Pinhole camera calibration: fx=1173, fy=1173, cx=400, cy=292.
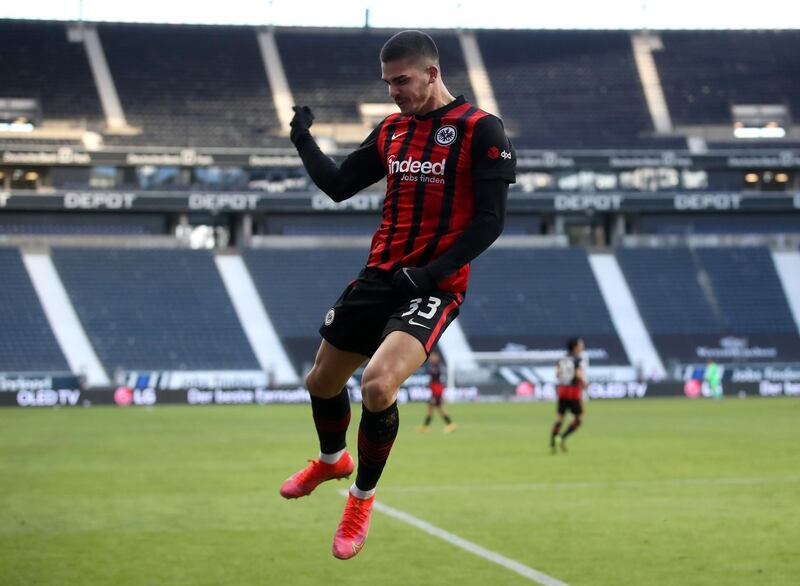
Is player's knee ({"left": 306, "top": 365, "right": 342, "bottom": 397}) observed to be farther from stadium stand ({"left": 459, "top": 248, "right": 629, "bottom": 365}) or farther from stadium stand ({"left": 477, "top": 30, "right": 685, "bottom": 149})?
stadium stand ({"left": 477, "top": 30, "right": 685, "bottom": 149})

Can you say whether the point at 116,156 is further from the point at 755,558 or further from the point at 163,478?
the point at 755,558

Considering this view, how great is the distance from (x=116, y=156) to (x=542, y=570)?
1734 inches

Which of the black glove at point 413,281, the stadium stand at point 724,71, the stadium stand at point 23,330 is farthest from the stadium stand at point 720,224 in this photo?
the black glove at point 413,281

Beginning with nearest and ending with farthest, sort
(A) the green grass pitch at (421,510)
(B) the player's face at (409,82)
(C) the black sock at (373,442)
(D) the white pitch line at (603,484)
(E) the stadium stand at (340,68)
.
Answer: (B) the player's face at (409,82)
(C) the black sock at (373,442)
(A) the green grass pitch at (421,510)
(D) the white pitch line at (603,484)
(E) the stadium stand at (340,68)

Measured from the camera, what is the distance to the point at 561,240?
5297cm

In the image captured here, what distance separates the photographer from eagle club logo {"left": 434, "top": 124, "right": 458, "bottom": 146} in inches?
228

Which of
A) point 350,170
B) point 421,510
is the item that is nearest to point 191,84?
point 421,510

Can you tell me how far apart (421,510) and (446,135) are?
6806mm

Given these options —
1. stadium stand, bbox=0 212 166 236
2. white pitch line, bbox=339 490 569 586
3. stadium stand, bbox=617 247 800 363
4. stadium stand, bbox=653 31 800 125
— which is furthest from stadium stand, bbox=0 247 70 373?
white pitch line, bbox=339 490 569 586

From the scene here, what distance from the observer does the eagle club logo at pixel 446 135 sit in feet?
19.0

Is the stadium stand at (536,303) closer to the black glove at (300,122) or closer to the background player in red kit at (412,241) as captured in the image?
the black glove at (300,122)

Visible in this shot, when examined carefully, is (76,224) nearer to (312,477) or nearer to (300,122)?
(300,122)

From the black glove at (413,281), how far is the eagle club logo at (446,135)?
0.68 meters

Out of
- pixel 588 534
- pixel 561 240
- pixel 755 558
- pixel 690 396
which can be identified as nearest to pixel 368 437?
pixel 755 558
